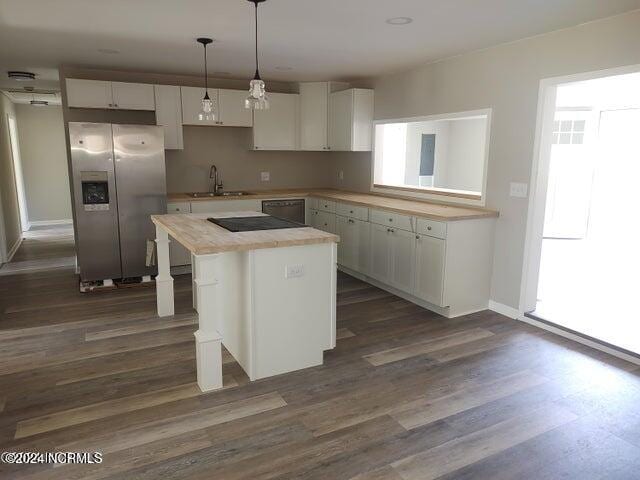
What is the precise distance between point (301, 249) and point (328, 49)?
2.22 metres

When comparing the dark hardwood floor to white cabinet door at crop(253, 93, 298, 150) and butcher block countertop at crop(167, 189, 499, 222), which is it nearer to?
butcher block countertop at crop(167, 189, 499, 222)

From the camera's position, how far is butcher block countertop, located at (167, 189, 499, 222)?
156 inches

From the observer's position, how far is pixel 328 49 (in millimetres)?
4121

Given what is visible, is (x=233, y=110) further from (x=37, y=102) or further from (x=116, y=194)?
(x=37, y=102)

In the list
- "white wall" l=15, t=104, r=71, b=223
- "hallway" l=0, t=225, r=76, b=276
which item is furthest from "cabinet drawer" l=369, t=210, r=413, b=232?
"white wall" l=15, t=104, r=71, b=223

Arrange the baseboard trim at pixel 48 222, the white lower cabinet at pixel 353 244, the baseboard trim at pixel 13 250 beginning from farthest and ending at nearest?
the baseboard trim at pixel 48 222, the baseboard trim at pixel 13 250, the white lower cabinet at pixel 353 244

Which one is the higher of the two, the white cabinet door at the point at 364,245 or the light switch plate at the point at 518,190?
the light switch plate at the point at 518,190

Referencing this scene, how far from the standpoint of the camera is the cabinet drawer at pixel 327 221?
5531mm

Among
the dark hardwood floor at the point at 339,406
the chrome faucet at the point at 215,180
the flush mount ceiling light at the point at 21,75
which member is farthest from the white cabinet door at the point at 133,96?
the dark hardwood floor at the point at 339,406

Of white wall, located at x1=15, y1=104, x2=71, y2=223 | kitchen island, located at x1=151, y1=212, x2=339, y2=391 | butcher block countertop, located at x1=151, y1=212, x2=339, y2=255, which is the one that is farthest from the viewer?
white wall, located at x1=15, y1=104, x2=71, y2=223

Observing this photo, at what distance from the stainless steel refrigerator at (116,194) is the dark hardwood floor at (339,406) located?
107 cm

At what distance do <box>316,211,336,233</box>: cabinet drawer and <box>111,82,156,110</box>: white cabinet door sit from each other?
2377mm

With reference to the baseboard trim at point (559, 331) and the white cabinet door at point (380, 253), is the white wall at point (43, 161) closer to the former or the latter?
the white cabinet door at point (380, 253)

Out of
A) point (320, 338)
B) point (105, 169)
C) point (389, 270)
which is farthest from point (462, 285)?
point (105, 169)
